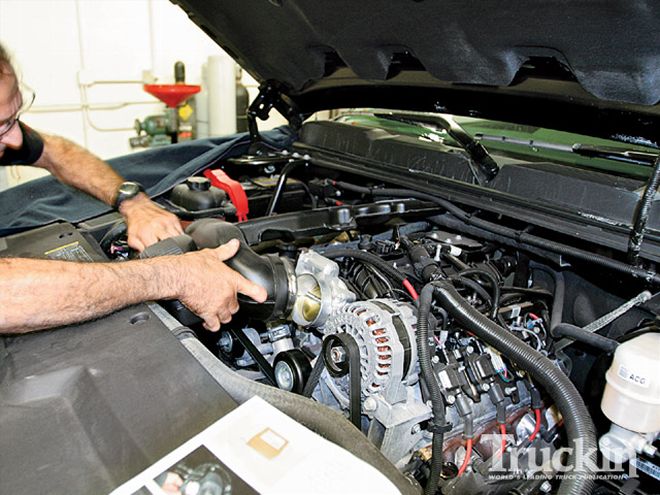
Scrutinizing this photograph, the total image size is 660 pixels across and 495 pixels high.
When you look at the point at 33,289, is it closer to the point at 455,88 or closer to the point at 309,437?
the point at 309,437

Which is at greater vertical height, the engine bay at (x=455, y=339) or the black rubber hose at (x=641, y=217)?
the black rubber hose at (x=641, y=217)

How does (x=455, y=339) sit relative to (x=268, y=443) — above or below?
below

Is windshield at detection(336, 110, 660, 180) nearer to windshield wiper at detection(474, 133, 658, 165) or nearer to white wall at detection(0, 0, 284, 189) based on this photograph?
windshield wiper at detection(474, 133, 658, 165)

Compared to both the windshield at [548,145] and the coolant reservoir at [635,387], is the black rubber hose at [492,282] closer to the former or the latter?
the coolant reservoir at [635,387]

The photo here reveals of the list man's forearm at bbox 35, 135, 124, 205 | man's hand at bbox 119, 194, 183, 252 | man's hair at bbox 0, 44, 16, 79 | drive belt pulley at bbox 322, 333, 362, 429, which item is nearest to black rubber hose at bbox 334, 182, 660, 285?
drive belt pulley at bbox 322, 333, 362, 429

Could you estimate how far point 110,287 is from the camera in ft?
2.86

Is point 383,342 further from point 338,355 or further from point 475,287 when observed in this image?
point 475,287

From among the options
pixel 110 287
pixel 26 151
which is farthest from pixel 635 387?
pixel 26 151

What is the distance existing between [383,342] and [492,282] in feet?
0.97

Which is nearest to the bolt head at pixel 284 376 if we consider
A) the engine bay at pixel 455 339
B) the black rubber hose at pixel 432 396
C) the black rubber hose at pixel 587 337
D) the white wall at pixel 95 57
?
the engine bay at pixel 455 339

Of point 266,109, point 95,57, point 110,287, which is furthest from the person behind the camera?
point 95,57

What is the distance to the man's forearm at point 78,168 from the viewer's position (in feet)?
5.18

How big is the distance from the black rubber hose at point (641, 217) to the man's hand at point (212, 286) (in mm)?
684

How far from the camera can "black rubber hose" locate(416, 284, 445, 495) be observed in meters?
0.88
